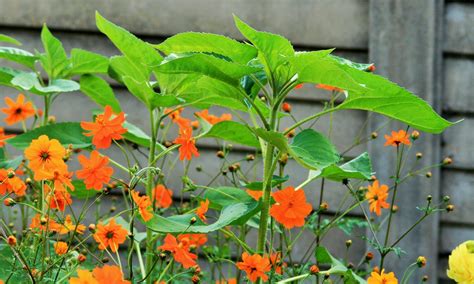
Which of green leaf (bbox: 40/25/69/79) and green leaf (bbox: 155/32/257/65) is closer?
green leaf (bbox: 155/32/257/65)

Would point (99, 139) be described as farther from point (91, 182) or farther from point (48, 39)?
point (48, 39)

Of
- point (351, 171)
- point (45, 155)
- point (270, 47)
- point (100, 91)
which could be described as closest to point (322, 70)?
point (270, 47)

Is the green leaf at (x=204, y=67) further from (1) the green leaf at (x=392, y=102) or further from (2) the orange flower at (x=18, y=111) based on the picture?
(2) the orange flower at (x=18, y=111)

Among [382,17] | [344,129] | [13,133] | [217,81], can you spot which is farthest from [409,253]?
[217,81]

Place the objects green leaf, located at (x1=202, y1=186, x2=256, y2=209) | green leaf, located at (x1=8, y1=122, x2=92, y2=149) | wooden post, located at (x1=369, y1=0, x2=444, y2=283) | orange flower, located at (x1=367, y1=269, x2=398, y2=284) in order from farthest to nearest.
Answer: wooden post, located at (x1=369, y1=0, x2=444, y2=283) < green leaf, located at (x1=8, y1=122, x2=92, y2=149) < green leaf, located at (x1=202, y1=186, x2=256, y2=209) < orange flower, located at (x1=367, y1=269, x2=398, y2=284)

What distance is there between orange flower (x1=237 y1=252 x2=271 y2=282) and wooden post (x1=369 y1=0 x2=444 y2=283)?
59.9 inches

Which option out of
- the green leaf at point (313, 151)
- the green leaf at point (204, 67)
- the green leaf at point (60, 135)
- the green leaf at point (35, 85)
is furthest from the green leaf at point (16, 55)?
the green leaf at point (313, 151)

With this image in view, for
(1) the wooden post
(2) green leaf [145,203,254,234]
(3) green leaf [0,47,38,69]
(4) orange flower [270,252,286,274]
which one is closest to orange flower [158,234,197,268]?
(2) green leaf [145,203,254,234]

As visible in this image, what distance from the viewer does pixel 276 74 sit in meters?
1.61

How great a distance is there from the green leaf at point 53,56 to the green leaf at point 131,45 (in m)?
0.47

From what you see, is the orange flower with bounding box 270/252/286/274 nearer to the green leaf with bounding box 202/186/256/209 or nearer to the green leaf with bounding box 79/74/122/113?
the green leaf with bounding box 202/186/256/209

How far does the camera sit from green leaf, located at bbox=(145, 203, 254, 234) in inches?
60.0

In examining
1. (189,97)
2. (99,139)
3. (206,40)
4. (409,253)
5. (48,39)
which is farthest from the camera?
(409,253)

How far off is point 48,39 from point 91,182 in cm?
65
